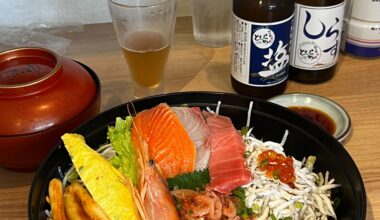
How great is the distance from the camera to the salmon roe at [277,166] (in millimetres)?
888

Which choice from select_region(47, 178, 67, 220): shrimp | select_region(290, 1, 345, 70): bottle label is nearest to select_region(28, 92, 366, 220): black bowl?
select_region(47, 178, 67, 220): shrimp

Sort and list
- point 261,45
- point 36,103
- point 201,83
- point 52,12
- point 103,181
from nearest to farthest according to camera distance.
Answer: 1. point 103,181
2. point 36,103
3. point 261,45
4. point 201,83
5. point 52,12

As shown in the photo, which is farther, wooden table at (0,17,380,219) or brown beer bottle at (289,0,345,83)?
brown beer bottle at (289,0,345,83)

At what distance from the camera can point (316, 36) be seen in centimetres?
110

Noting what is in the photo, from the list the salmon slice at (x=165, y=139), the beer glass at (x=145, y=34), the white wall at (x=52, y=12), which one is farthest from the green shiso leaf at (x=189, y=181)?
the white wall at (x=52, y=12)

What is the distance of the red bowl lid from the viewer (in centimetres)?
90

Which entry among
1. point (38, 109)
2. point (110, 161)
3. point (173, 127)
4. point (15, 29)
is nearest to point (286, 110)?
point (173, 127)

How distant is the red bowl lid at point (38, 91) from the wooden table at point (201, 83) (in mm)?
148

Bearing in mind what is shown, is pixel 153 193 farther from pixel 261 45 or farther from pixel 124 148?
pixel 261 45

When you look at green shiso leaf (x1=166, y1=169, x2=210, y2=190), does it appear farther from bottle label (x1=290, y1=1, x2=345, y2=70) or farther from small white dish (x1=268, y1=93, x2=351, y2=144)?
bottle label (x1=290, y1=1, x2=345, y2=70)

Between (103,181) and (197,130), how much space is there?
8.4 inches

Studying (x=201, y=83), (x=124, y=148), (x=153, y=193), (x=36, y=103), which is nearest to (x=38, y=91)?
(x=36, y=103)

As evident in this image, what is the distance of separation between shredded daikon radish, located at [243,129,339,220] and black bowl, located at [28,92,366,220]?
22 millimetres

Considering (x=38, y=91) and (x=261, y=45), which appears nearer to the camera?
(x=38, y=91)
